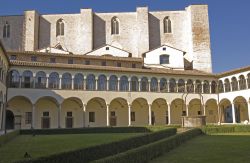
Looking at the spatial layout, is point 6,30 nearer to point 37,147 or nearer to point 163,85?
point 163,85

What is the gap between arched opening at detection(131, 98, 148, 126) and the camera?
40.4 metres

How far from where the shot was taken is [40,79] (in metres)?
34.0

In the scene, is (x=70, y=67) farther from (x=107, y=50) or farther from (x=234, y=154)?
(x=234, y=154)

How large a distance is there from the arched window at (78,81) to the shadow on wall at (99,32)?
17.5 m

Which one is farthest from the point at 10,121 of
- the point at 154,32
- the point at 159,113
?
the point at 154,32

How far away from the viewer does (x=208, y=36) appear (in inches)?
1978

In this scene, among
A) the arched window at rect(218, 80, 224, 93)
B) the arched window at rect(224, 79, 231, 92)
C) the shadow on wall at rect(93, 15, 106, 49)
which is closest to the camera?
the arched window at rect(224, 79, 231, 92)

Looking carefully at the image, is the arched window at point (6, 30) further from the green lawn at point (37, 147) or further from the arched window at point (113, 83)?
the green lawn at point (37, 147)

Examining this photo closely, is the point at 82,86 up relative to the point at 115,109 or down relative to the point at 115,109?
up

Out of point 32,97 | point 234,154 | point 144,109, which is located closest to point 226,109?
point 144,109

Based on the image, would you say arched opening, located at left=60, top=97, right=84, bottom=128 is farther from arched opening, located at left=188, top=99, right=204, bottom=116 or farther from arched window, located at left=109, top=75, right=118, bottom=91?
arched opening, located at left=188, top=99, right=204, bottom=116

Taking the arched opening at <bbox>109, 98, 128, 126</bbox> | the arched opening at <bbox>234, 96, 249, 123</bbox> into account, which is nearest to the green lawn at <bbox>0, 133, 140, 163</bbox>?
the arched opening at <bbox>109, 98, 128, 126</bbox>

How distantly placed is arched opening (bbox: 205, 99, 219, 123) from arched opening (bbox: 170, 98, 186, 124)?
359 centimetres

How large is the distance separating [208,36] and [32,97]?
99.2 ft
